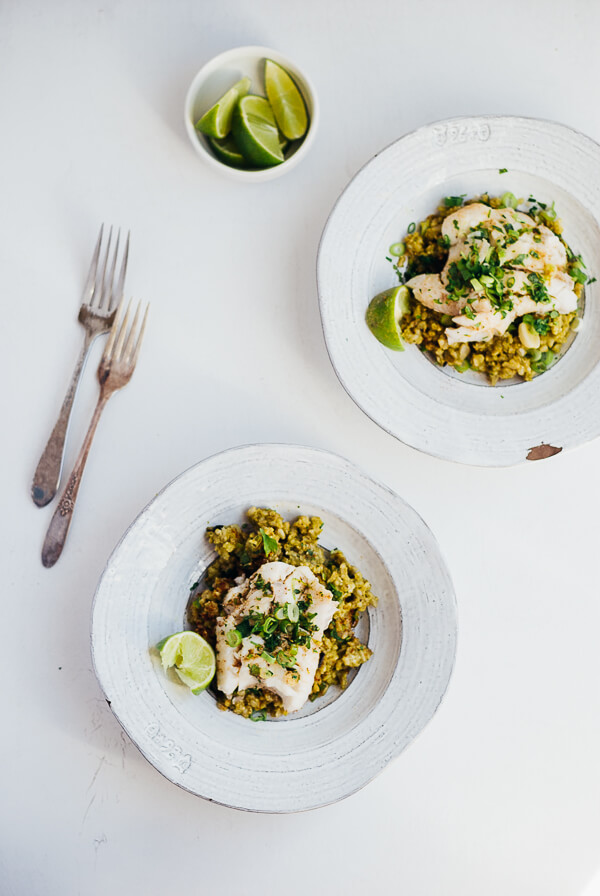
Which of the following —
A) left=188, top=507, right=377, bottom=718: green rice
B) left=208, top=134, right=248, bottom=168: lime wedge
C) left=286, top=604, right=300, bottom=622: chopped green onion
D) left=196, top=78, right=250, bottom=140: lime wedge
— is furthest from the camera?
left=208, top=134, right=248, bottom=168: lime wedge

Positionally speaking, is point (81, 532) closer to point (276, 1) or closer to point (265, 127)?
point (265, 127)

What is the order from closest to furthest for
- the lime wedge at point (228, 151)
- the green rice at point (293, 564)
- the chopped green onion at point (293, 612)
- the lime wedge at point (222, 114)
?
the chopped green onion at point (293, 612) < the green rice at point (293, 564) < the lime wedge at point (222, 114) < the lime wedge at point (228, 151)

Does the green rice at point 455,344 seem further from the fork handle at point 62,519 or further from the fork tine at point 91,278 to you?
the fork handle at point 62,519

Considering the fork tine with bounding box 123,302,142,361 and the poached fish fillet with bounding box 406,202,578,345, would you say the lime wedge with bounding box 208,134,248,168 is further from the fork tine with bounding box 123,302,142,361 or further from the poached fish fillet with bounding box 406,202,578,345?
the poached fish fillet with bounding box 406,202,578,345

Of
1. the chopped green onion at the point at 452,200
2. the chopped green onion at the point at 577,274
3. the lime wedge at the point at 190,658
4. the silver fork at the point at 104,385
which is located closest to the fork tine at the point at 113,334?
the silver fork at the point at 104,385

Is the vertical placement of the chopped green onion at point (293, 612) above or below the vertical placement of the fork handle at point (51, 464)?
below

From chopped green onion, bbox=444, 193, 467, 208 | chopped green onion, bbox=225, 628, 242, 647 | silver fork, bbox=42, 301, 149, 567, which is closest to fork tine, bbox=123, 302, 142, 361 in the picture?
silver fork, bbox=42, 301, 149, 567
